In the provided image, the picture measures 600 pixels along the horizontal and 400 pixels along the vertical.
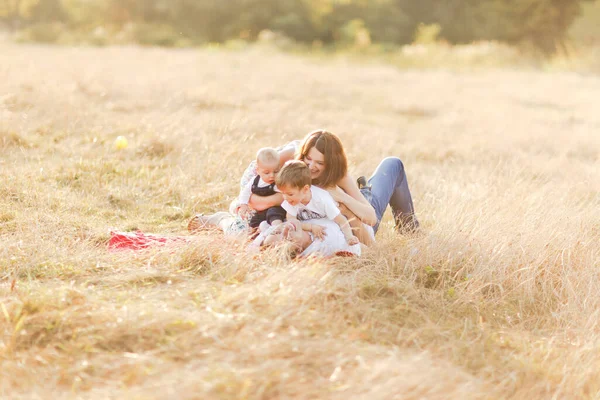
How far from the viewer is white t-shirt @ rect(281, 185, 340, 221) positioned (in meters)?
4.01

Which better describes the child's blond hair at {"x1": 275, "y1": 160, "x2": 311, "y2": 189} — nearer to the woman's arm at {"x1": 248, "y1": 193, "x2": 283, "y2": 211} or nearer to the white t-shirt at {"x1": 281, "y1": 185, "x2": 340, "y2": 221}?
the white t-shirt at {"x1": 281, "y1": 185, "x2": 340, "y2": 221}

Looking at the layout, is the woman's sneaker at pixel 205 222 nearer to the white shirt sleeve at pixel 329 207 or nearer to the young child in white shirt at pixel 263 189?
the young child in white shirt at pixel 263 189

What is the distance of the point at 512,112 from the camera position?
Answer: 1118 centimetres

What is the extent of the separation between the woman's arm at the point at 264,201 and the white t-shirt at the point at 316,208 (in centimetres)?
16

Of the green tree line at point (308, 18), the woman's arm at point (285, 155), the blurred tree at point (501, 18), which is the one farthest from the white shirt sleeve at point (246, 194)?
the blurred tree at point (501, 18)

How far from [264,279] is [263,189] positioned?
3.74ft

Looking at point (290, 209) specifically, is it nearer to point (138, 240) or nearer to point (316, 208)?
point (316, 208)

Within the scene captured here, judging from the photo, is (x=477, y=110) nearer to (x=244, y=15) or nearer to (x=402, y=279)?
(x=402, y=279)

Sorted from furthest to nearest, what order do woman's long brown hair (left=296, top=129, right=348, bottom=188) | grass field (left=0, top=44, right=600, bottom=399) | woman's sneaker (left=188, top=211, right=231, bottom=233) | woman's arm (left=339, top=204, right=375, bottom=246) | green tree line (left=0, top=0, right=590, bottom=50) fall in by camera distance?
green tree line (left=0, top=0, right=590, bottom=50), woman's sneaker (left=188, top=211, right=231, bottom=233), woman's arm (left=339, top=204, right=375, bottom=246), woman's long brown hair (left=296, top=129, right=348, bottom=188), grass field (left=0, top=44, right=600, bottom=399)

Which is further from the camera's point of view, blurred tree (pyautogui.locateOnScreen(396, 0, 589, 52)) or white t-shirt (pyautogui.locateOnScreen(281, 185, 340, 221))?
blurred tree (pyautogui.locateOnScreen(396, 0, 589, 52))

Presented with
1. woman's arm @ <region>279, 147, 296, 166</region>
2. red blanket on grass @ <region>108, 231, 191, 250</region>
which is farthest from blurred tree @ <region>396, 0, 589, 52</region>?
red blanket on grass @ <region>108, 231, 191, 250</region>

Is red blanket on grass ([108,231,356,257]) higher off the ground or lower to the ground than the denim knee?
lower

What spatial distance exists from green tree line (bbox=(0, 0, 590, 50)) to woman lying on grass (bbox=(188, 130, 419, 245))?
70.4 feet

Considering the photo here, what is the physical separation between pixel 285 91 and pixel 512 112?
4113 mm
